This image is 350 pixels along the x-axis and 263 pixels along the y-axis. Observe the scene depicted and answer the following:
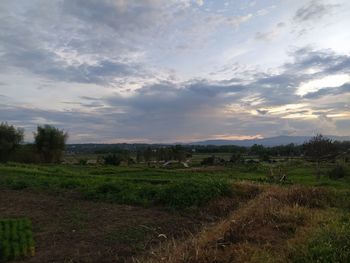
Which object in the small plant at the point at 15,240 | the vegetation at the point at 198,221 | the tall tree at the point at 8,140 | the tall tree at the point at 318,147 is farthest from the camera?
the tall tree at the point at 8,140

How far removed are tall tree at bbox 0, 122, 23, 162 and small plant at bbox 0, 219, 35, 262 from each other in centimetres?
4515

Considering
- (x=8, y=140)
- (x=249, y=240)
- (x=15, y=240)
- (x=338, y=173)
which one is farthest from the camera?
(x=8, y=140)

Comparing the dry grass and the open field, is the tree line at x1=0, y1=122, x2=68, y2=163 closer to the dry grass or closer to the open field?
the open field

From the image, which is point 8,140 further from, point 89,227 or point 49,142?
point 89,227

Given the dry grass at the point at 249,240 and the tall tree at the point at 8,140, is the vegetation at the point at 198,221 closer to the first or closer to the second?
the dry grass at the point at 249,240

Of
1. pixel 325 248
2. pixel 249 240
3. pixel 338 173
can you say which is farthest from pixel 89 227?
pixel 338 173

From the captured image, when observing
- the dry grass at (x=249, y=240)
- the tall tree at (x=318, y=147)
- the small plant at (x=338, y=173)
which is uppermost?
the tall tree at (x=318, y=147)

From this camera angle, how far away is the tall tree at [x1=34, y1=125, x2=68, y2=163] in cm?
5575

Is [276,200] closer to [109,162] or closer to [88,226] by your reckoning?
[88,226]

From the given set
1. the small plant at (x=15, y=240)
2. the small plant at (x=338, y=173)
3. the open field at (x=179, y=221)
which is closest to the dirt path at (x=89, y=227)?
the open field at (x=179, y=221)

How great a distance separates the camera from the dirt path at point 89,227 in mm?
7711

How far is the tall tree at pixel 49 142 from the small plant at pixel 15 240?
47726 millimetres

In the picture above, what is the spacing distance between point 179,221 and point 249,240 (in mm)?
4226

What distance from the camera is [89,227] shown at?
31.8ft
